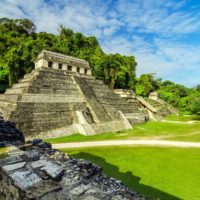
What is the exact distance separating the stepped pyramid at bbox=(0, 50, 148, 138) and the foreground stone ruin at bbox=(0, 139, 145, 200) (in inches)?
497

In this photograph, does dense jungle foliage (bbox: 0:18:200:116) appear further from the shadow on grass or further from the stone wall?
the shadow on grass

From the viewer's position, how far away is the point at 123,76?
144 feet

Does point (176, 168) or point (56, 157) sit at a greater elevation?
point (56, 157)

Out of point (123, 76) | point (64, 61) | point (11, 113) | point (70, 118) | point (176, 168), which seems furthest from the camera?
point (123, 76)

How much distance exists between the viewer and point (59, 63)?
90.0ft

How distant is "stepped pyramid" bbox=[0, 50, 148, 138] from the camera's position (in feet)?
56.9

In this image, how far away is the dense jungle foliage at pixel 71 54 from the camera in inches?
1291

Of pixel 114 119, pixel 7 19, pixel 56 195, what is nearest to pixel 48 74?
pixel 114 119

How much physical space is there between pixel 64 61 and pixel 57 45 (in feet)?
61.0

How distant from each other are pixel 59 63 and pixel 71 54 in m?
18.3

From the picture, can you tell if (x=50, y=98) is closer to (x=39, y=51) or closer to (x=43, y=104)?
(x=43, y=104)

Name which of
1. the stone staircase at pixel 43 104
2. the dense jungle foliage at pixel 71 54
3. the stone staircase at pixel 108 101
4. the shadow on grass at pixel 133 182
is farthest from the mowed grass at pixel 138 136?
the dense jungle foliage at pixel 71 54

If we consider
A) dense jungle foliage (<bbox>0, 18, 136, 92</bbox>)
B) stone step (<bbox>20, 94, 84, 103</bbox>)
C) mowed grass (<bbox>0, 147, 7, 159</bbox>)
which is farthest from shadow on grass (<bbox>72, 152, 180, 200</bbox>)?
dense jungle foliage (<bbox>0, 18, 136, 92</bbox>)

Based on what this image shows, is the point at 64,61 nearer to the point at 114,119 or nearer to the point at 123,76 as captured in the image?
the point at 114,119
